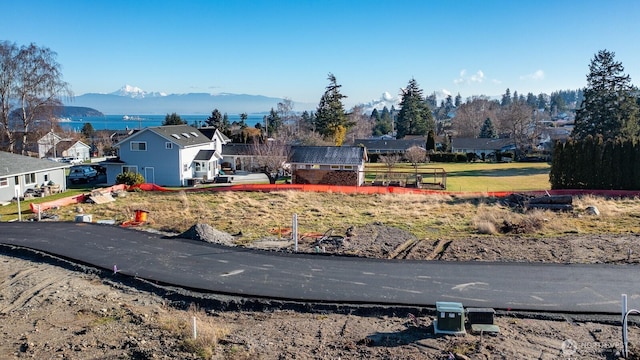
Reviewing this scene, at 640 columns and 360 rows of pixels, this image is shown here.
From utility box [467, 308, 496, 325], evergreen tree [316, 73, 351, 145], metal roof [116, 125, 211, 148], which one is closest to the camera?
utility box [467, 308, 496, 325]

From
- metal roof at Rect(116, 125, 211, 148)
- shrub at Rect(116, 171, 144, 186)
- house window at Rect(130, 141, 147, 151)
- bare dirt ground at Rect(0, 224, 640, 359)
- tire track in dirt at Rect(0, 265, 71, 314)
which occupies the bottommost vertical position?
bare dirt ground at Rect(0, 224, 640, 359)

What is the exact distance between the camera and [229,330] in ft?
41.3

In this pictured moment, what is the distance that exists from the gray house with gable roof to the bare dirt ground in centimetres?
3012

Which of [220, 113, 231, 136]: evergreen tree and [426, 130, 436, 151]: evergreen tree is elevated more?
[220, 113, 231, 136]: evergreen tree

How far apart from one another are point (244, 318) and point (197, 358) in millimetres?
2558

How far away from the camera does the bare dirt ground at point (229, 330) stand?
11.3 m

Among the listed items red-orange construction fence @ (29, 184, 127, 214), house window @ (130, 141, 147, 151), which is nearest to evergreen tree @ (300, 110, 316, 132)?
house window @ (130, 141, 147, 151)

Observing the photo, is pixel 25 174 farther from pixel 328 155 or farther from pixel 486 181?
pixel 486 181

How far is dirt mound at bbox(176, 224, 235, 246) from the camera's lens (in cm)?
2094

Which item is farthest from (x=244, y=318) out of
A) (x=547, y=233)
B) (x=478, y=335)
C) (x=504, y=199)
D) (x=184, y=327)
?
(x=504, y=199)

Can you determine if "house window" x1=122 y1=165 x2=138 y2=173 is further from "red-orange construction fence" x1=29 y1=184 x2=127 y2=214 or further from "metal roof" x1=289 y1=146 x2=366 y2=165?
"metal roof" x1=289 y1=146 x2=366 y2=165

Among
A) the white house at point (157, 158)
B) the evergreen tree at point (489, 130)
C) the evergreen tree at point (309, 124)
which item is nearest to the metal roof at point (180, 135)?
the white house at point (157, 158)

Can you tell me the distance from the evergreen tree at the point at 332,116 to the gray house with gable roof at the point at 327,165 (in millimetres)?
30631

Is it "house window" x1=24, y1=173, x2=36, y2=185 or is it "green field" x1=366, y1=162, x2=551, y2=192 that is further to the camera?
"green field" x1=366, y1=162, x2=551, y2=192
